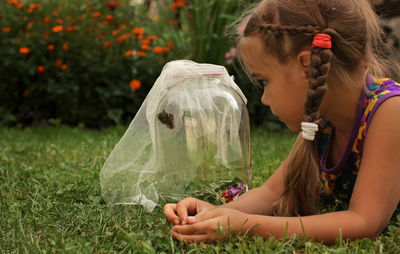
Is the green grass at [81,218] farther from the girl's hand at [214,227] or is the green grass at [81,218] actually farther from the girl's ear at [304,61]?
the girl's ear at [304,61]

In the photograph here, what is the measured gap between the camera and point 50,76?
4762 millimetres

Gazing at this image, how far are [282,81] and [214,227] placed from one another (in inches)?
21.4

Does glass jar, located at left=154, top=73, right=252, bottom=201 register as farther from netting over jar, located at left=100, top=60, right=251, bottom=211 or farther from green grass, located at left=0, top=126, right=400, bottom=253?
green grass, located at left=0, top=126, right=400, bottom=253

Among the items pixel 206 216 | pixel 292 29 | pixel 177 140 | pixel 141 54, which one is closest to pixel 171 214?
pixel 206 216

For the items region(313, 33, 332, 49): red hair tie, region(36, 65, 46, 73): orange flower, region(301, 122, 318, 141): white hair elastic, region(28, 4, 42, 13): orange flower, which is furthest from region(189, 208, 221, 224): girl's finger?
region(28, 4, 42, 13): orange flower

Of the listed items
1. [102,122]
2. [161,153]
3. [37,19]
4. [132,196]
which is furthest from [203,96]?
[37,19]

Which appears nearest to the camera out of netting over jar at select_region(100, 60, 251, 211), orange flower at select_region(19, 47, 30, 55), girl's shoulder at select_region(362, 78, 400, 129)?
girl's shoulder at select_region(362, 78, 400, 129)

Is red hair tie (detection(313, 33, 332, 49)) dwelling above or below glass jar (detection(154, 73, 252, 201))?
above

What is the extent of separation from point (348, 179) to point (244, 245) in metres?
0.66

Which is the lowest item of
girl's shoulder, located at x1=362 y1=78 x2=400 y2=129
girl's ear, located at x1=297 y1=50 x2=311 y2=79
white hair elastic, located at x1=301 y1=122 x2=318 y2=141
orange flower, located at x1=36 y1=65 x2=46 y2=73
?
orange flower, located at x1=36 y1=65 x2=46 y2=73

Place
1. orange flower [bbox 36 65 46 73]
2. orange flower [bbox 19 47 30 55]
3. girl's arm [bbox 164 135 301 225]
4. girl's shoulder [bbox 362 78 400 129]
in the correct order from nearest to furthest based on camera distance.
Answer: girl's shoulder [bbox 362 78 400 129] → girl's arm [bbox 164 135 301 225] → orange flower [bbox 19 47 30 55] → orange flower [bbox 36 65 46 73]

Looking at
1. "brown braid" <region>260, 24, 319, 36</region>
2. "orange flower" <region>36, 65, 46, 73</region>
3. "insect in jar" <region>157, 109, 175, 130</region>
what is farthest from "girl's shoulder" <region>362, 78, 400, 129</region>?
"orange flower" <region>36, 65, 46, 73</region>

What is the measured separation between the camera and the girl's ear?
60.9 inches

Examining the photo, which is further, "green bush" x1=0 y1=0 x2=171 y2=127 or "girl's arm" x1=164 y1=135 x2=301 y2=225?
"green bush" x1=0 y1=0 x2=171 y2=127
